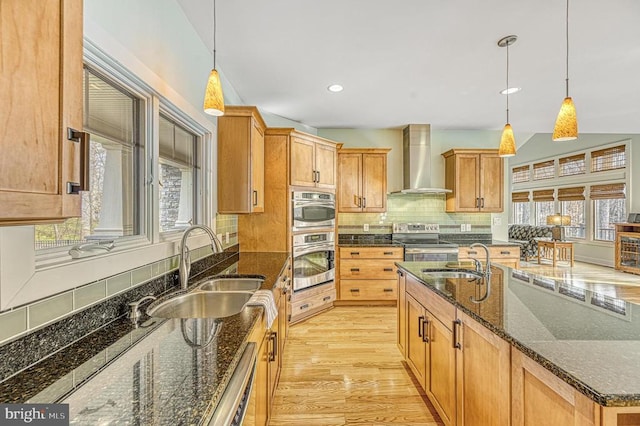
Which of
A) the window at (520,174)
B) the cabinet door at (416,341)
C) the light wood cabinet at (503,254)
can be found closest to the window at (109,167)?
the cabinet door at (416,341)

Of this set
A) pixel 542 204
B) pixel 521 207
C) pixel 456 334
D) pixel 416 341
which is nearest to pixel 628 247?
pixel 542 204

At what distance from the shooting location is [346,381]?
2389 mm

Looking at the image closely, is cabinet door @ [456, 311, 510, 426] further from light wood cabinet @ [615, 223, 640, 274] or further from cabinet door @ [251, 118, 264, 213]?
light wood cabinet @ [615, 223, 640, 274]

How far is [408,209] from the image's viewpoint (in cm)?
478

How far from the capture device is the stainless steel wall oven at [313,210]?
3487 mm

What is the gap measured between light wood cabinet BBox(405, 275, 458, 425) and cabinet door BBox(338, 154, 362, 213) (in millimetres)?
2117

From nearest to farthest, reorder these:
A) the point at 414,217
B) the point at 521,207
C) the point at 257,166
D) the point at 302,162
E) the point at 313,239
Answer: the point at 257,166, the point at 302,162, the point at 313,239, the point at 414,217, the point at 521,207

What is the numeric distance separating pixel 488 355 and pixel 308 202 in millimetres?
2575

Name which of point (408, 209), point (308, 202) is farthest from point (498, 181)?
point (308, 202)

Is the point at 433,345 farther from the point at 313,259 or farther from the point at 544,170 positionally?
the point at 544,170

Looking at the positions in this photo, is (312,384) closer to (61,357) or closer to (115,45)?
(61,357)

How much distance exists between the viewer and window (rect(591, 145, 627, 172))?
6785 millimetres

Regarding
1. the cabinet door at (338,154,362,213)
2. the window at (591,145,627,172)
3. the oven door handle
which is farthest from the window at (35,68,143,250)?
the window at (591,145,627,172)

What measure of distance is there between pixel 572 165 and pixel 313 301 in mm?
8242
